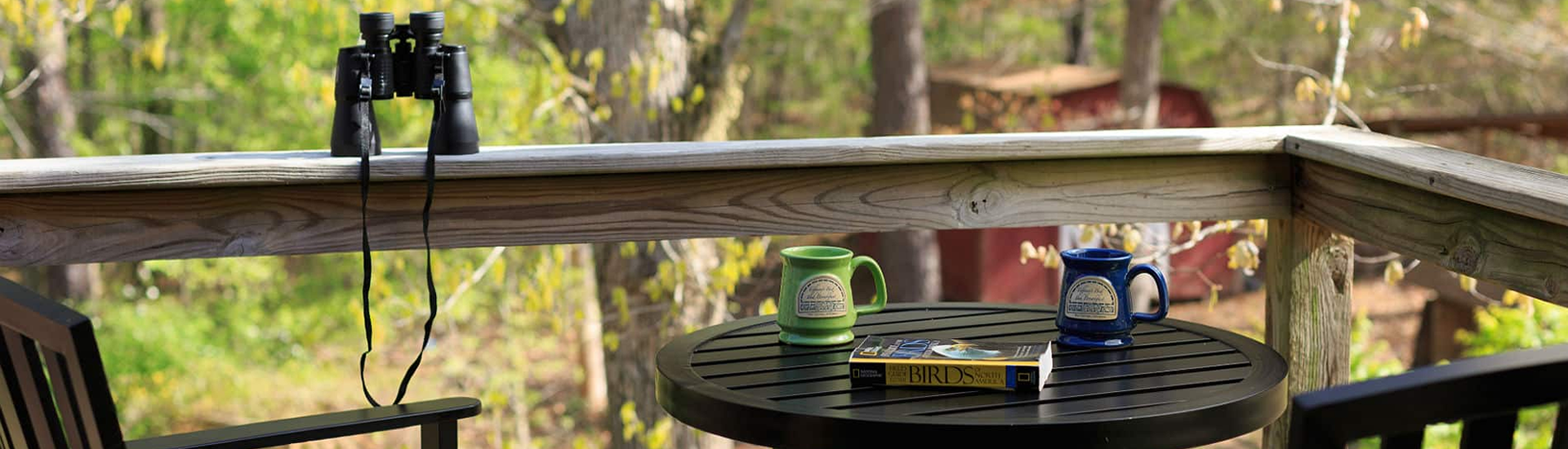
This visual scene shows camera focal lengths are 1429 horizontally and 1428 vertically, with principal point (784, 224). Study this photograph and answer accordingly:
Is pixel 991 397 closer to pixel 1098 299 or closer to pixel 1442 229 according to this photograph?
pixel 1098 299

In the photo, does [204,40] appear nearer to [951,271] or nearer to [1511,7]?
[951,271]

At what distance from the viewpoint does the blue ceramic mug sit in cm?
169

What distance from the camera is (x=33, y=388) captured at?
1137mm

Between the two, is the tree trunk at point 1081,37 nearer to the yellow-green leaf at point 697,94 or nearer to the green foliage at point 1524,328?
the green foliage at point 1524,328

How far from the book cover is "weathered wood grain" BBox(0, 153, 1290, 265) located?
47 cm

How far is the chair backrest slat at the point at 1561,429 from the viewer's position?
770 millimetres

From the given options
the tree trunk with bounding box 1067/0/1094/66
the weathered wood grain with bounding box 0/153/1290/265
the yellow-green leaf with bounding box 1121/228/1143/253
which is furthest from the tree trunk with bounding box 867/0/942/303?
the weathered wood grain with bounding box 0/153/1290/265

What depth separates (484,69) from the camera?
28.1 ft

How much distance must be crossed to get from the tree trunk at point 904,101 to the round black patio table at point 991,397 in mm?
7869

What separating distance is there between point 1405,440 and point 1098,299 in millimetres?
955

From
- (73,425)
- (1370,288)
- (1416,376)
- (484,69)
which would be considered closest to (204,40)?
(484,69)

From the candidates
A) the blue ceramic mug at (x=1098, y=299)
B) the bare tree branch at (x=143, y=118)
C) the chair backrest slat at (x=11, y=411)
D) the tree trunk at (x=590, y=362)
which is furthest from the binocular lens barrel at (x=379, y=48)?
the bare tree branch at (x=143, y=118)

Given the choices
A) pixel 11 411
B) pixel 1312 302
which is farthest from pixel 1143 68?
pixel 11 411

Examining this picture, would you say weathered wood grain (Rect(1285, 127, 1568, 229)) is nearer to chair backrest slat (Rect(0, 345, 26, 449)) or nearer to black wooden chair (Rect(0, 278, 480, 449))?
black wooden chair (Rect(0, 278, 480, 449))
